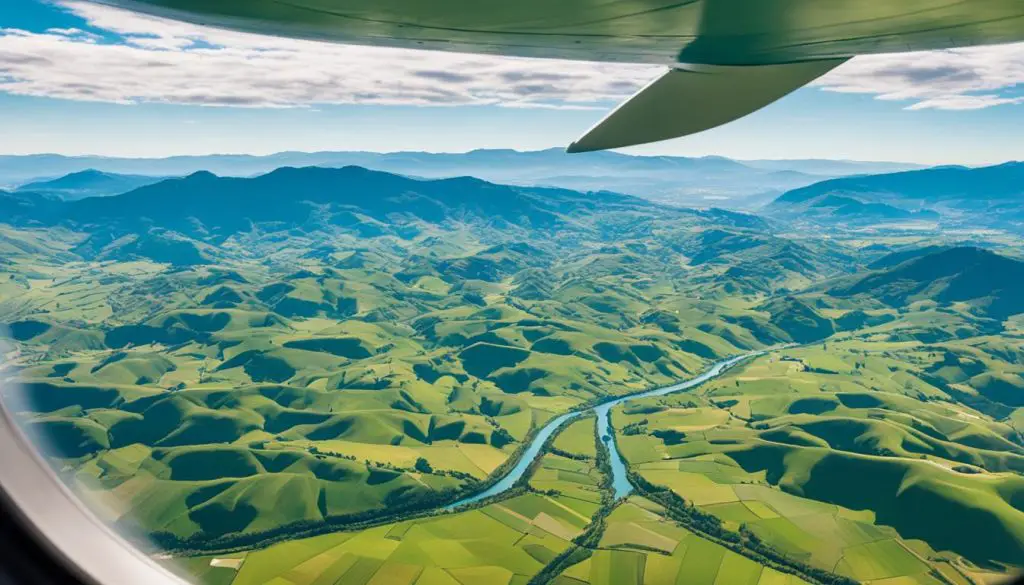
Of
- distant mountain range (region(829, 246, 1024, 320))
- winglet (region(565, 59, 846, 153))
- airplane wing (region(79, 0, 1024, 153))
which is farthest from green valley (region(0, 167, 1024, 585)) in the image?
winglet (region(565, 59, 846, 153))

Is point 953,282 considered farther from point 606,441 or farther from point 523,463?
point 523,463

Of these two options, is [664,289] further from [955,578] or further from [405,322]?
[955,578]

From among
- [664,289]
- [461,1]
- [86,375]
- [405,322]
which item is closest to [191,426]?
[86,375]

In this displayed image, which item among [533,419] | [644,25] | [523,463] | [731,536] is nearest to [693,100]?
[644,25]

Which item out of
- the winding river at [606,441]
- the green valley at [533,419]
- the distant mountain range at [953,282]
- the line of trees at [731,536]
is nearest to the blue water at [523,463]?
the winding river at [606,441]

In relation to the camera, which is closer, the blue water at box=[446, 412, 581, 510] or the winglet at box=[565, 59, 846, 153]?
the winglet at box=[565, 59, 846, 153]

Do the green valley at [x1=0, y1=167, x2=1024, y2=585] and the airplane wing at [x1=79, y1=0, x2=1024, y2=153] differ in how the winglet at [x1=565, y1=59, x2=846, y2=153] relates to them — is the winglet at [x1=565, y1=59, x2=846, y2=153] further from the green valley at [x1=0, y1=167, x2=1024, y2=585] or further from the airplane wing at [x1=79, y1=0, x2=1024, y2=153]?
the green valley at [x1=0, y1=167, x2=1024, y2=585]

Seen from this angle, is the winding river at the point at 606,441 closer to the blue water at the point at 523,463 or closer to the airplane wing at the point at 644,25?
the blue water at the point at 523,463
